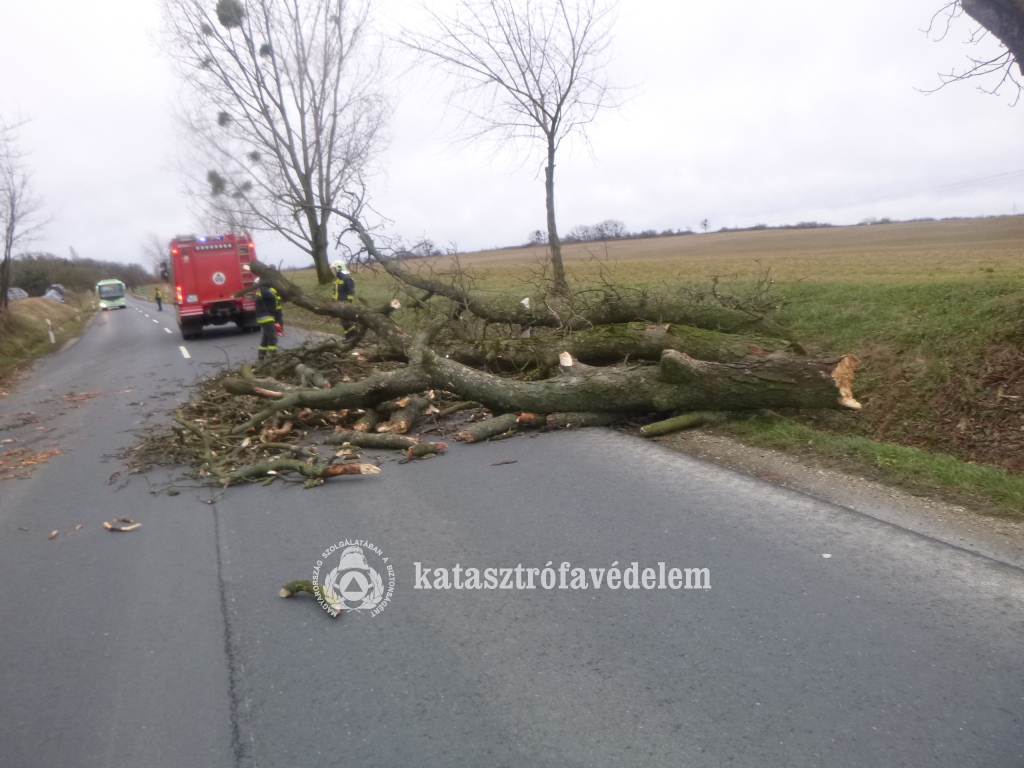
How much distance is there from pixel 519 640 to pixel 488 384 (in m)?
4.84

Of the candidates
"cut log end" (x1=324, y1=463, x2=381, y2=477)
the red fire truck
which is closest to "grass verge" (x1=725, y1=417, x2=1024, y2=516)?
"cut log end" (x1=324, y1=463, x2=381, y2=477)

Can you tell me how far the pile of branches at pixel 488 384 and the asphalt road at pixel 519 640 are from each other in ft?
5.34

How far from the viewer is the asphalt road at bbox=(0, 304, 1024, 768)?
2.92 meters

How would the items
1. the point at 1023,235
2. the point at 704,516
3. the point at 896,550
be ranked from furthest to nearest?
the point at 1023,235 < the point at 704,516 < the point at 896,550

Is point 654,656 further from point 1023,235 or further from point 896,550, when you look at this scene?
point 1023,235

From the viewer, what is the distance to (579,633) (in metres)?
3.71

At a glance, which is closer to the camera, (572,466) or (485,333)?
(572,466)

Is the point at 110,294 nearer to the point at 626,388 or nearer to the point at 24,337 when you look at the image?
the point at 24,337

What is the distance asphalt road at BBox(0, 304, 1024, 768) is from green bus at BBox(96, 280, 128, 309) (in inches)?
2341

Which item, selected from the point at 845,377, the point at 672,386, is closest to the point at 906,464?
the point at 845,377

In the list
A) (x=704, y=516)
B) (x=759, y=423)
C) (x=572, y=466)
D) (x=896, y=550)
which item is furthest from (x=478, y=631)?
(x=759, y=423)

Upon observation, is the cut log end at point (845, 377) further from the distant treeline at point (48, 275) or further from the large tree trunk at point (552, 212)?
the distant treeline at point (48, 275)

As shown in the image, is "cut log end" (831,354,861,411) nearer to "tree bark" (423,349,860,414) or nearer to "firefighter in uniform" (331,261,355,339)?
"tree bark" (423,349,860,414)

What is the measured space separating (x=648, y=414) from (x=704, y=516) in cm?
337
